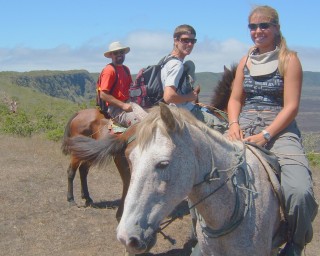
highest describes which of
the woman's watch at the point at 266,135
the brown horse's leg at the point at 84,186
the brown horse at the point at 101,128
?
the woman's watch at the point at 266,135

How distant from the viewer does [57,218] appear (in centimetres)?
720

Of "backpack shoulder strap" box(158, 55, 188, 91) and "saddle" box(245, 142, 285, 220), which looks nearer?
"saddle" box(245, 142, 285, 220)

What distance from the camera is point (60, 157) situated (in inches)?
461

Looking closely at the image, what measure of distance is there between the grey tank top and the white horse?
19.8 inches

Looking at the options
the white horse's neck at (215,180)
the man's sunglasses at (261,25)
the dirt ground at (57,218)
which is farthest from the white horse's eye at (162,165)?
the dirt ground at (57,218)

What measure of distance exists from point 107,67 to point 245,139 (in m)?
3.84

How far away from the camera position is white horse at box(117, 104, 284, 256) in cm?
243

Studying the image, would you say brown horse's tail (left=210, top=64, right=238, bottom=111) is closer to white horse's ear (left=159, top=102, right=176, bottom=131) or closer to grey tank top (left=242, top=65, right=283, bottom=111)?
grey tank top (left=242, top=65, right=283, bottom=111)

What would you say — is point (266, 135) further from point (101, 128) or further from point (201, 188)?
point (101, 128)

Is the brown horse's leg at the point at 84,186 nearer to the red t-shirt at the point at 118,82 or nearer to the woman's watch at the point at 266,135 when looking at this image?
the red t-shirt at the point at 118,82

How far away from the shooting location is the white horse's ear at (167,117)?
2445 millimetres

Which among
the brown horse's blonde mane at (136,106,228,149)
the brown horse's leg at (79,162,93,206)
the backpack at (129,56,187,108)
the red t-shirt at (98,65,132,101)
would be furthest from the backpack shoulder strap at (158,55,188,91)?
the brown horse's leg at (79,162,93,206)

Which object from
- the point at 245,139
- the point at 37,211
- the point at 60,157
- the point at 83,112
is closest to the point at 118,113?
the point at 83,112

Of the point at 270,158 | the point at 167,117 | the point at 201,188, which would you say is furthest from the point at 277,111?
the point at 167,117
